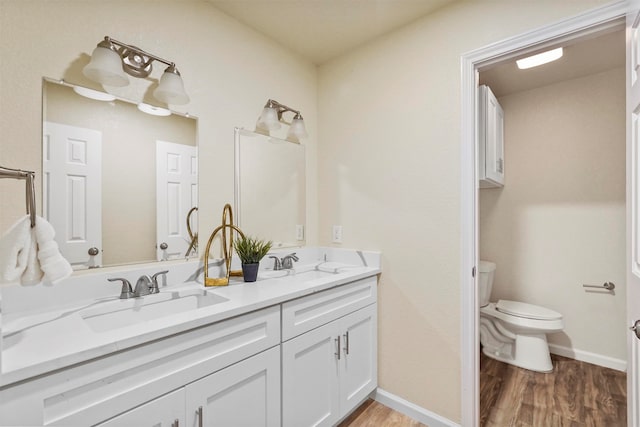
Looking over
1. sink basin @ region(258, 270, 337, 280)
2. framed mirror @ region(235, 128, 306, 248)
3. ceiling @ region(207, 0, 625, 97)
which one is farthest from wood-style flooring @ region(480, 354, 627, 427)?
ceiling @ region(207, 0, 625, 97)

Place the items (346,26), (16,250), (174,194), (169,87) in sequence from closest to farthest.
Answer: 1. (16,250)
2. (169,87)
3. (174,194)
4. (346,26)

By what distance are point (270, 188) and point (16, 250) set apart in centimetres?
135

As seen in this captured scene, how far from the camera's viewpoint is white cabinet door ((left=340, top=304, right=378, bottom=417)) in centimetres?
164

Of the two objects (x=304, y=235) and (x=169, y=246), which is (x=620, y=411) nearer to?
(x=304, y=235)

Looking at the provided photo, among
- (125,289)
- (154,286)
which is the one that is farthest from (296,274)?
(125,289)

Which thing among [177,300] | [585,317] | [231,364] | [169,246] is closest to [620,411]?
[585,317]

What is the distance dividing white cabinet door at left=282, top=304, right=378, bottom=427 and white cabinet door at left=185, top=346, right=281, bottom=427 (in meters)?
0.06

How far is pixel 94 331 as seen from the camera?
107cm

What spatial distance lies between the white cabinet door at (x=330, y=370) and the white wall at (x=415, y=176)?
0.15 m

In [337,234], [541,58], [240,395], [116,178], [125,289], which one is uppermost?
[541,58]

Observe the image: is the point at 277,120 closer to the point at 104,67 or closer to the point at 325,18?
the point at 325,18

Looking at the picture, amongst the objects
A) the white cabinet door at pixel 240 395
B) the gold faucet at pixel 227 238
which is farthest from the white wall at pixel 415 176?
the white cabinet door at pixel 240 395

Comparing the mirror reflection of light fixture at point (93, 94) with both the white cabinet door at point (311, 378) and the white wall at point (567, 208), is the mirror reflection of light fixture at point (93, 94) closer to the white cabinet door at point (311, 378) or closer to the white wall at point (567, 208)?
the white cabinet door at point (311, 378)

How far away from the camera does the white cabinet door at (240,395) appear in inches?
40.0
